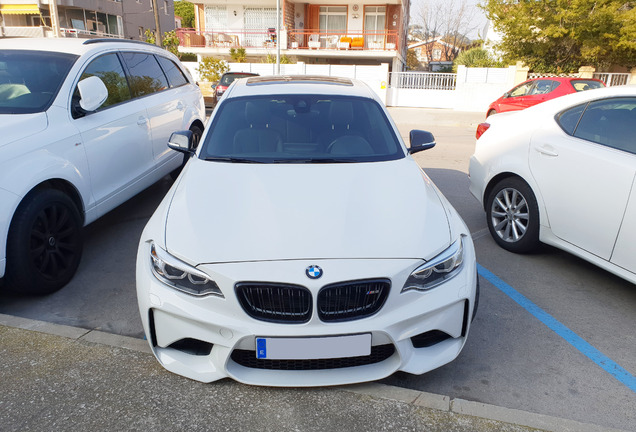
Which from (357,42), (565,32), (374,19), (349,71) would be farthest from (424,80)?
(374,19)

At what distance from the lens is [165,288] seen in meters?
2.56

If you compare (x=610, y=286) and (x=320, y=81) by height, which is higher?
(x=320, y=81)

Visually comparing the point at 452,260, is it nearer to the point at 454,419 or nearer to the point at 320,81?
the point at 454,419

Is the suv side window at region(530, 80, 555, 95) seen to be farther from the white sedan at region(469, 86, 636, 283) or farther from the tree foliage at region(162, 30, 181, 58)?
the tree foliage at region(162, 30, 181, 58)

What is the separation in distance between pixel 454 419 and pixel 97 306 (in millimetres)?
2643

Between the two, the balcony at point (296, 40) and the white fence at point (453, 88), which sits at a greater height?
the balcony at point (296, 40)

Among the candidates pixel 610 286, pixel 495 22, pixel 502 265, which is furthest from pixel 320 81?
pixel 495 22

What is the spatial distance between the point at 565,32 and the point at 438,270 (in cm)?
2456

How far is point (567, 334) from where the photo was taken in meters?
3.42

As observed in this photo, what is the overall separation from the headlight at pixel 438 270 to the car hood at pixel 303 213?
6 cm

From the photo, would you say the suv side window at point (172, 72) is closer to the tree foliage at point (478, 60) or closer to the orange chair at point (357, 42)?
the tree foliage at point (478, 60)

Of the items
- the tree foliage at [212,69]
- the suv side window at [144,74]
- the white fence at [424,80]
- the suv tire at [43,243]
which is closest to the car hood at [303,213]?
the suv tire at [43,243]

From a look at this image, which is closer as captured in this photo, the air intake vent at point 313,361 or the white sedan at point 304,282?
the white sedan at point 304,282

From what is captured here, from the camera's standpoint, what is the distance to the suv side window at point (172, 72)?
6.23m
